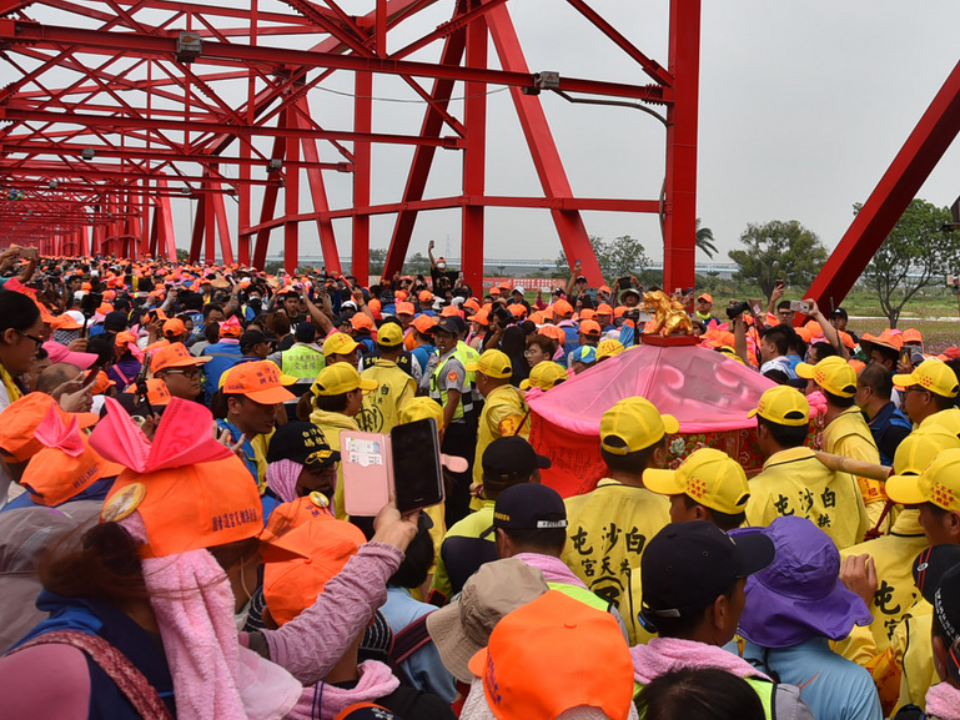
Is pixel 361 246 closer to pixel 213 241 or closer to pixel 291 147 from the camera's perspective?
pixel 291 147

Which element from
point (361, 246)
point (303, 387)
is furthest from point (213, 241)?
point (303, 387)

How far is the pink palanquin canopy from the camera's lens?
4988mm

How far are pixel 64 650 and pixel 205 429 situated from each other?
1.63 ft

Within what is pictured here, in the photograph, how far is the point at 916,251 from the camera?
21.4 m

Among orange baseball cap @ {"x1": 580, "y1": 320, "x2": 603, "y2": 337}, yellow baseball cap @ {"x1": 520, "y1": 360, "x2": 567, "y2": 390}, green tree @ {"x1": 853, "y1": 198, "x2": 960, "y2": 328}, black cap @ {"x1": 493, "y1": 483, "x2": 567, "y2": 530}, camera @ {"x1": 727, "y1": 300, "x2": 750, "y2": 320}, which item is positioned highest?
green tree @ {"x1": 853, "y1": 198, "x2": 960, "y2": 328}

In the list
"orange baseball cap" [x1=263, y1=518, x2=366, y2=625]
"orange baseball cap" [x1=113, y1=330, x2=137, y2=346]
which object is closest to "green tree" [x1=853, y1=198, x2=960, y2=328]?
"orange baseball cap" [x1=113, y1=330, x2=137, y2=346]

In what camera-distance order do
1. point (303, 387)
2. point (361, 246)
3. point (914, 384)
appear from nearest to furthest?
point (914, 384)
point (303, 387)
point (361, 246)

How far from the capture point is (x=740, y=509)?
3270mm

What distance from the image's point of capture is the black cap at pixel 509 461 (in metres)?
3.81

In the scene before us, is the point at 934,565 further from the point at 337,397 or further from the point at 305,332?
the point at 305,332

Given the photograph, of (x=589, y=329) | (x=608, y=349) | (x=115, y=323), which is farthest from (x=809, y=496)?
(x=115, y=323)

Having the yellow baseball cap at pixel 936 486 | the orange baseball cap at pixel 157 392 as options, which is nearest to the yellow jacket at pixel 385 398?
the orange baseball cap at pixel 157 392

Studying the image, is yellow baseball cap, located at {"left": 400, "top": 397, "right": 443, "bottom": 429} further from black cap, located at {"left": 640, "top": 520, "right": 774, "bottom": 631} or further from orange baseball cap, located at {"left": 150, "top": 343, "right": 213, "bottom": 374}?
black cap, located at {"left": 640, "top": 520, "right": 774, "bottom": 631}

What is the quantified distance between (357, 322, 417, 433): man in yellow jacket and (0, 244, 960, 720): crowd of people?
0.76 metres
